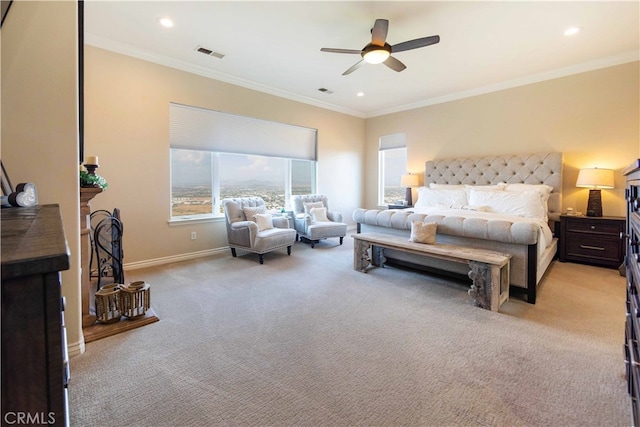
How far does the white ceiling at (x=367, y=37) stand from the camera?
295 cm

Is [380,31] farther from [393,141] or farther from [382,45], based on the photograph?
[393,141]

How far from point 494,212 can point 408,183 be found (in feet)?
6.90

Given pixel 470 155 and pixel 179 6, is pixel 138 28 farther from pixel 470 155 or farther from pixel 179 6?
pixel 470 155

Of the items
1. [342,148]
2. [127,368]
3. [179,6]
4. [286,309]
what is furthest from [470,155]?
[127,368]

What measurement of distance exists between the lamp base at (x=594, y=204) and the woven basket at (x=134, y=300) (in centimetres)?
563

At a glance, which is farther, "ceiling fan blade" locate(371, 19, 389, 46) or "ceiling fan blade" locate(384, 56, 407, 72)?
"ceiling fan blade" locate(384, 56, 407, 72)

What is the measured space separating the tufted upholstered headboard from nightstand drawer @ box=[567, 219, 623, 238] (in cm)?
23

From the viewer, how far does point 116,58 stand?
3.73 m

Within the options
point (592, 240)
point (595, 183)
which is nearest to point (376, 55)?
point (595, 183)

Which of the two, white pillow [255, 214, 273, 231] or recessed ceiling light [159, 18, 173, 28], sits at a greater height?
recessed ceiling light [159, 18, 173, 28]

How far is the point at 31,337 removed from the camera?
50 cm

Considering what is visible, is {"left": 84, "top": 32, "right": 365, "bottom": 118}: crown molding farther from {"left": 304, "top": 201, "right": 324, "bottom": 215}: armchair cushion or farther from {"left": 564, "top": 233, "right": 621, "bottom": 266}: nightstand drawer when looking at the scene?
{"left": 564, "top": 233, "right": 621, "bottom": 266}: nightstand drawer

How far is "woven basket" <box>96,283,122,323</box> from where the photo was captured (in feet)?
7.68

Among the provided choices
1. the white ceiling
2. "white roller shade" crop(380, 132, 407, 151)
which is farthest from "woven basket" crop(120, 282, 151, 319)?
"white roller shade" crop(380, 132, 407, 151)
